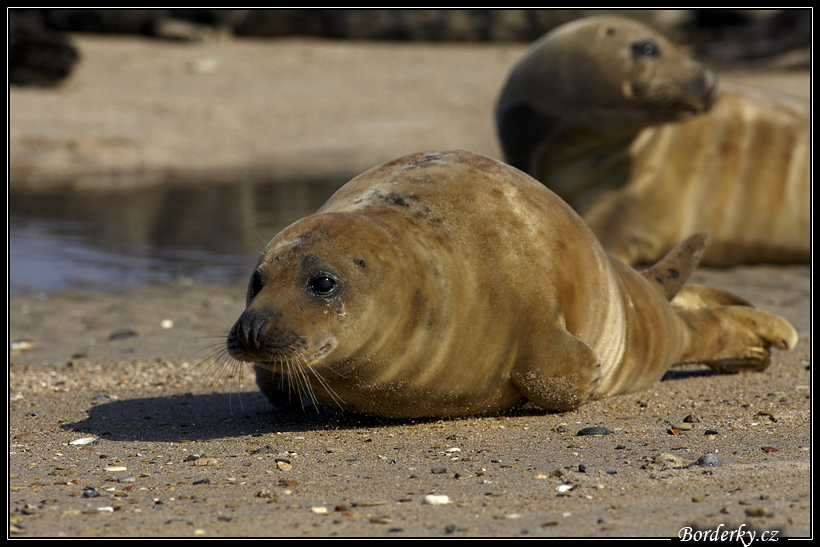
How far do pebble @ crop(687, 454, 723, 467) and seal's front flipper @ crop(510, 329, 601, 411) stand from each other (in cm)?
70

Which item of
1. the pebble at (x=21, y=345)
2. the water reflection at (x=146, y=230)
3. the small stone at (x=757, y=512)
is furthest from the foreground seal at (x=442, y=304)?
the water reflection at (x=146, y=230)

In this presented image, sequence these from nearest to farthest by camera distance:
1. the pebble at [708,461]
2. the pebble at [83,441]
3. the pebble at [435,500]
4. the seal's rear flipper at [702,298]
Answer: the pebble at [435,500], the pebble at [708,461], the pebble at [83,441], the seal's rear flipper at [702,298]

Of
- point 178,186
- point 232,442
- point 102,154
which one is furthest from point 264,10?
point 232,442

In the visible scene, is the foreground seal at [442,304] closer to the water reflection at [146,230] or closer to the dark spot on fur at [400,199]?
the dark spot on fur at [400,199]

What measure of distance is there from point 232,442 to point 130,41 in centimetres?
1773

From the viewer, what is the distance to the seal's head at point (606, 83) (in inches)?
270

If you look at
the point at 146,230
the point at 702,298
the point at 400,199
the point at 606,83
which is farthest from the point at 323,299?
the point at 146,230

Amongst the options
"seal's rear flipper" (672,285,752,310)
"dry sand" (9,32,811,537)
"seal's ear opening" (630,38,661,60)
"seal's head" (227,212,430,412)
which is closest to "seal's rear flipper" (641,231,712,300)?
"seal's rear flipper" (672,285,752,310)

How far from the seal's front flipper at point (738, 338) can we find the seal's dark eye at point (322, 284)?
6.27 ft

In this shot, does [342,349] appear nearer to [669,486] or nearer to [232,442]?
[232,442]

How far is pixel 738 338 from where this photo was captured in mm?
4613

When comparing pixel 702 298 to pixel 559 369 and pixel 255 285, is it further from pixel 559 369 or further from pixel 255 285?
pixel 255 285

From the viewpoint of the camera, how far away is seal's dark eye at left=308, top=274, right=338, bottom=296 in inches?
132

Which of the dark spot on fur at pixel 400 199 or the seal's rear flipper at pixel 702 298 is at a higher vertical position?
the dark spot on fur at pixel 400 199
